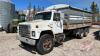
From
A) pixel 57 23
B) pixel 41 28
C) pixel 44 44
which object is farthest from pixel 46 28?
pixel 57 23

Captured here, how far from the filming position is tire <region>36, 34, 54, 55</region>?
683cm

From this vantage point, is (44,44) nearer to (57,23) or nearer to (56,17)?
(57,23)

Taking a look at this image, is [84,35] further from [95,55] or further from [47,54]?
[47,54]

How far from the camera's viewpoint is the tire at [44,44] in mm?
6832

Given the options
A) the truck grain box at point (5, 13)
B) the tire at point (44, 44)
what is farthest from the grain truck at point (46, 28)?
the truck grain box at point (5, 13)

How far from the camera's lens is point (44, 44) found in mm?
7086

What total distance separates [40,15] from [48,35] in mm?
1797

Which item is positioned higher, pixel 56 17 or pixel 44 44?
pixel 56 17

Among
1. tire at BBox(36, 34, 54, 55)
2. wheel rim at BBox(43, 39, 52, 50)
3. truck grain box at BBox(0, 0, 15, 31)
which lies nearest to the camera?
tire at BBox(36, 34, 54, 55)

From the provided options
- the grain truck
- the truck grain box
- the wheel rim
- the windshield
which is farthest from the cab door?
the truck grain box

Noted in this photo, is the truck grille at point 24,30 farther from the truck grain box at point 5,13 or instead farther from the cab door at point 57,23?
the truck grain box at point 5,13

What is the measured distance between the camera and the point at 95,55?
701 cm

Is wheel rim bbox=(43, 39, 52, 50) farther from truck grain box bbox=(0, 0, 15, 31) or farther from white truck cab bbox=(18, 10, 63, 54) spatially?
truck grain box bbox=(0, 0, 15, 31)

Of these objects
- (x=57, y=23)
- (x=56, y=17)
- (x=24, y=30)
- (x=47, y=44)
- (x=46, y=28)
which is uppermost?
(x=56, y=17)
